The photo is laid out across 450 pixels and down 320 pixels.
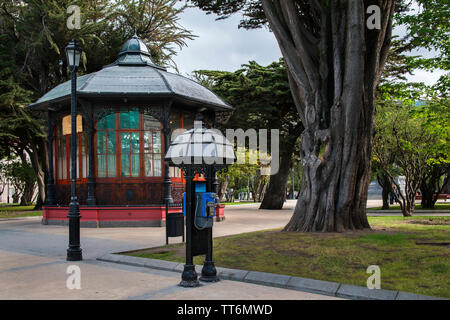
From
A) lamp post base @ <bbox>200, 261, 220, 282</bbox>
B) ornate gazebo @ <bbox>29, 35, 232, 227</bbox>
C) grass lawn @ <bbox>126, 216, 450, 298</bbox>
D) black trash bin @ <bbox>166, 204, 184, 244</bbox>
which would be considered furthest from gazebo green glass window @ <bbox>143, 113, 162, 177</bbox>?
lamp post base @ <bbox>200, 261, 220, 282</bbox>

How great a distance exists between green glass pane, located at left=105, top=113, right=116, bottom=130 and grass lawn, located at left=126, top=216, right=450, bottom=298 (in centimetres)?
827

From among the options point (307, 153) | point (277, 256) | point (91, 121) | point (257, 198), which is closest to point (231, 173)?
point (257, 198)

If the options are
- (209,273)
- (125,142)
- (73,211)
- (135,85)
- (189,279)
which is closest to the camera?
(189,279)

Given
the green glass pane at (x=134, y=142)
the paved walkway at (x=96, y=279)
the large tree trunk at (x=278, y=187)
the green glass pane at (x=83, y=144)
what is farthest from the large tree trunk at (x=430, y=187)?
the paved walkway at (x=96, y=279)

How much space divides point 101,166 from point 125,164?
978 mm

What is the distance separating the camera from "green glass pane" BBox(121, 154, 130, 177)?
17.4 metres

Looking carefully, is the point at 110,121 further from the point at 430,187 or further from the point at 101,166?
the point at 430,187

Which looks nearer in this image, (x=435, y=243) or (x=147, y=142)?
(x=435, y=243)

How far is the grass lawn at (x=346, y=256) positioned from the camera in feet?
21.4

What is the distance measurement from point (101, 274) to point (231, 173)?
34.2 metres

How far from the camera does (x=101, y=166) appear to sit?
17.5 m

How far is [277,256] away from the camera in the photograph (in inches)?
330

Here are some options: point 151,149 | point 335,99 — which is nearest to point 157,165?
point 151,149

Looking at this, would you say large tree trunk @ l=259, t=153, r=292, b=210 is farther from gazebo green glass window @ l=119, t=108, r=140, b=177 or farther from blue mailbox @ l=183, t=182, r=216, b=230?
blue mailbox @ l=183, t=182, r=216, b=230
